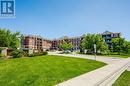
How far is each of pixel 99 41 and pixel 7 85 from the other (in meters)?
55.4

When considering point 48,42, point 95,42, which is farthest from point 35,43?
point 95,42

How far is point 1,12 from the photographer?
23984mm

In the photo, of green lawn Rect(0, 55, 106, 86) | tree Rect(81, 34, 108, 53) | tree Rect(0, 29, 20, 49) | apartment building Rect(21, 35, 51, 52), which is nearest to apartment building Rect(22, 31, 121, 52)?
apartment building Rect(21, 35, 51, 52)

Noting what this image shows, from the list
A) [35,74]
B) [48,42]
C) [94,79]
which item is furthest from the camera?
[48,42]

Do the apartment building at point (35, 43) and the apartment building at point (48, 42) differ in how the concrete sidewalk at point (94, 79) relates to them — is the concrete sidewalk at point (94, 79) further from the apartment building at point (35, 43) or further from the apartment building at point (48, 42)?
the apartment building at point (35, 43)

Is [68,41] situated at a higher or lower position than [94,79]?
higher

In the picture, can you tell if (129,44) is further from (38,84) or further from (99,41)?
(38,84)

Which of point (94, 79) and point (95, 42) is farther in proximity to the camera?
point (95, 42)

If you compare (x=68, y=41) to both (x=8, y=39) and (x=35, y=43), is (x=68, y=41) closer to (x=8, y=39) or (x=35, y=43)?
(x=35, y=43)

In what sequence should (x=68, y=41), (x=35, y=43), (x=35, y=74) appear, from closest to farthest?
(x=35, y=74)
(x=35, y=43)
(x=68, y=41)

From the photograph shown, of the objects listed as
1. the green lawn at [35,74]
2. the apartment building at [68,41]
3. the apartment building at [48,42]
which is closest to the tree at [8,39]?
the apartment building at [48,42]

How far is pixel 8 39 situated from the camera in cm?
6738

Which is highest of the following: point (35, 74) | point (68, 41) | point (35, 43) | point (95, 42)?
point (68, 41)

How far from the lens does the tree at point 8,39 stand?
6640cm
